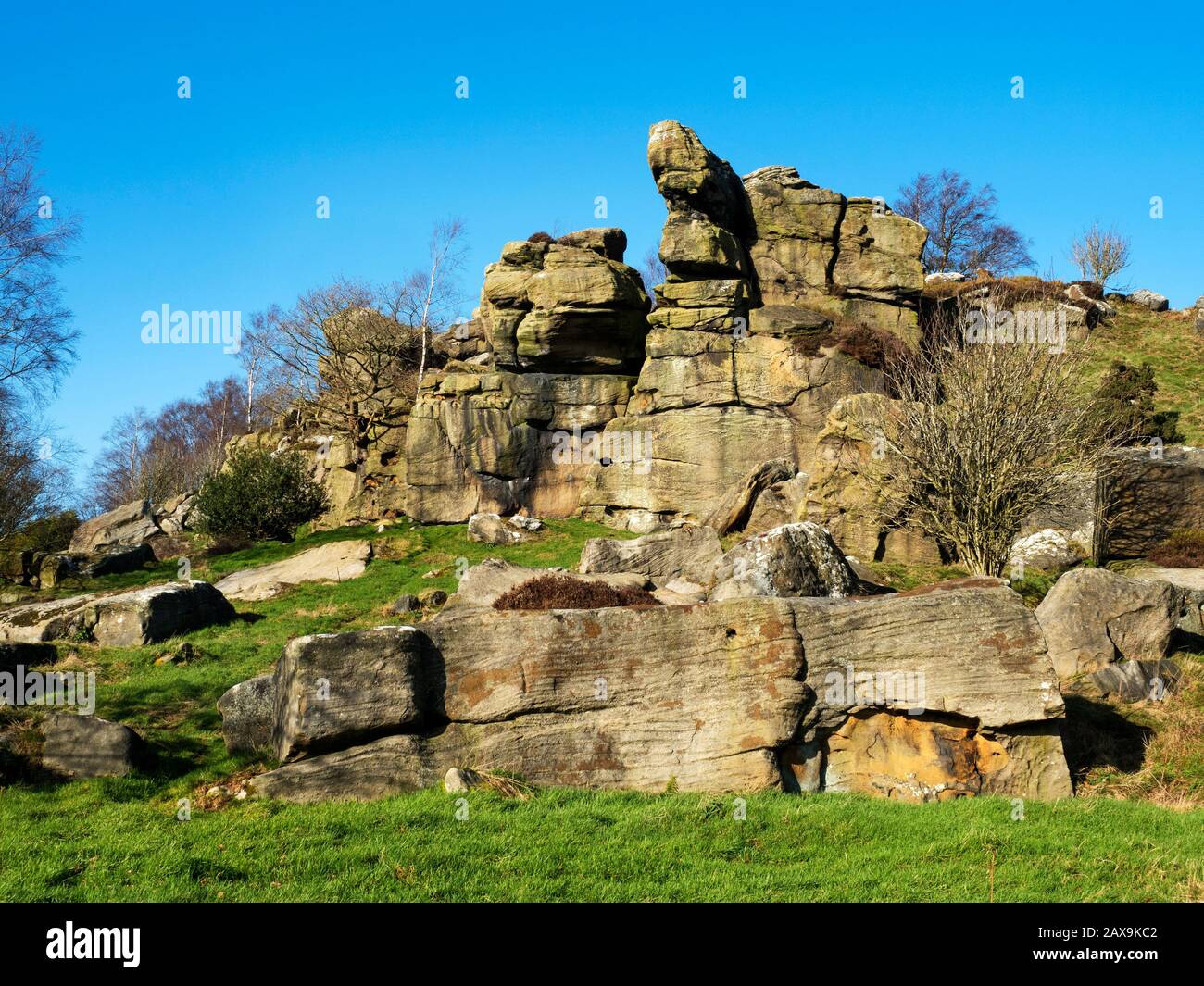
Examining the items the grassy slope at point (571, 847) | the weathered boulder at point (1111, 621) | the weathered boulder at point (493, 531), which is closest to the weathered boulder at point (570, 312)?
the weathered boulder at point (493, 531)

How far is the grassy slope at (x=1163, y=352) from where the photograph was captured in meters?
42.3

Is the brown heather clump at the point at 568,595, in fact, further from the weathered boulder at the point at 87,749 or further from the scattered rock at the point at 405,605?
the scattered rock at the point at 405,605

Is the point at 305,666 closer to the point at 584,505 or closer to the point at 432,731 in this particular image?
the point at 432,731

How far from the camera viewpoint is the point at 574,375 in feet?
121

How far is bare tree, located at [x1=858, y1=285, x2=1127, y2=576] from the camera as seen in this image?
2145 centimetres

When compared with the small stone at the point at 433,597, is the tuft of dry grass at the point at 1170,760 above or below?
below

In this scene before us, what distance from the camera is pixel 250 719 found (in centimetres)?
1105

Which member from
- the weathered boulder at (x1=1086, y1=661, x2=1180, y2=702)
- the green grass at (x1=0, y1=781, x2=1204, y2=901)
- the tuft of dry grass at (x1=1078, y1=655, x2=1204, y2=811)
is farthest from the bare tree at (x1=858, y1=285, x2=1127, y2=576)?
the green grass at (x1=0, y1=781, x2=1204, y2=901)

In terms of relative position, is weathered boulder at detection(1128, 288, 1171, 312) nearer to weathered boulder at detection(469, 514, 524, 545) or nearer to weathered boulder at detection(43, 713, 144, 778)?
Answer: weathered boulder at detection(469, 514, 524, 545)

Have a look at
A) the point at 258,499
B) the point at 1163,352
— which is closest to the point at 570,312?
the point at 258,499

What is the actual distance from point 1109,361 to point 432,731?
4742 centimetres

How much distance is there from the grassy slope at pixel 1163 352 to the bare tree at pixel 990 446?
65.2 feet
